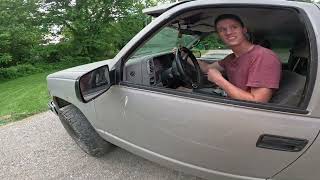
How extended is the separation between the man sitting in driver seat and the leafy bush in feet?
38.6

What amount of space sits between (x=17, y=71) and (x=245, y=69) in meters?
12.3

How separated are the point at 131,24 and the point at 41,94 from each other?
22.3 feet

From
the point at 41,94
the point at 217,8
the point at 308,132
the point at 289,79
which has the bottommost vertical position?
the point at 41,94

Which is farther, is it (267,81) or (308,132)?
(267,81)

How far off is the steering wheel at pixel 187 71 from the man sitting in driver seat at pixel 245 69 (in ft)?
0.83

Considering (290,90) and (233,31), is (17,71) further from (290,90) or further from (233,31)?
(290,90)

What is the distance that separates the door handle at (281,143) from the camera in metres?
2.15

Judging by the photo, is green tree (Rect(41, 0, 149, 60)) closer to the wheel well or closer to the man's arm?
the wheel well

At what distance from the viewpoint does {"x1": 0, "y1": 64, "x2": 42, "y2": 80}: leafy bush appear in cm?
1320

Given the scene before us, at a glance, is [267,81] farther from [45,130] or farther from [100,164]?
[45,130]

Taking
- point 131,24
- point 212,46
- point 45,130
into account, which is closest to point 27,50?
point 131,24

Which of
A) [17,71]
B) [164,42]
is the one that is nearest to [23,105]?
[164,42]

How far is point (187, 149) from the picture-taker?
2.66 m

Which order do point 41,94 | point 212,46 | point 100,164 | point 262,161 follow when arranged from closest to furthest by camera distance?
point 262,161 < point 100,164 < point 212,46 < point 41,94
